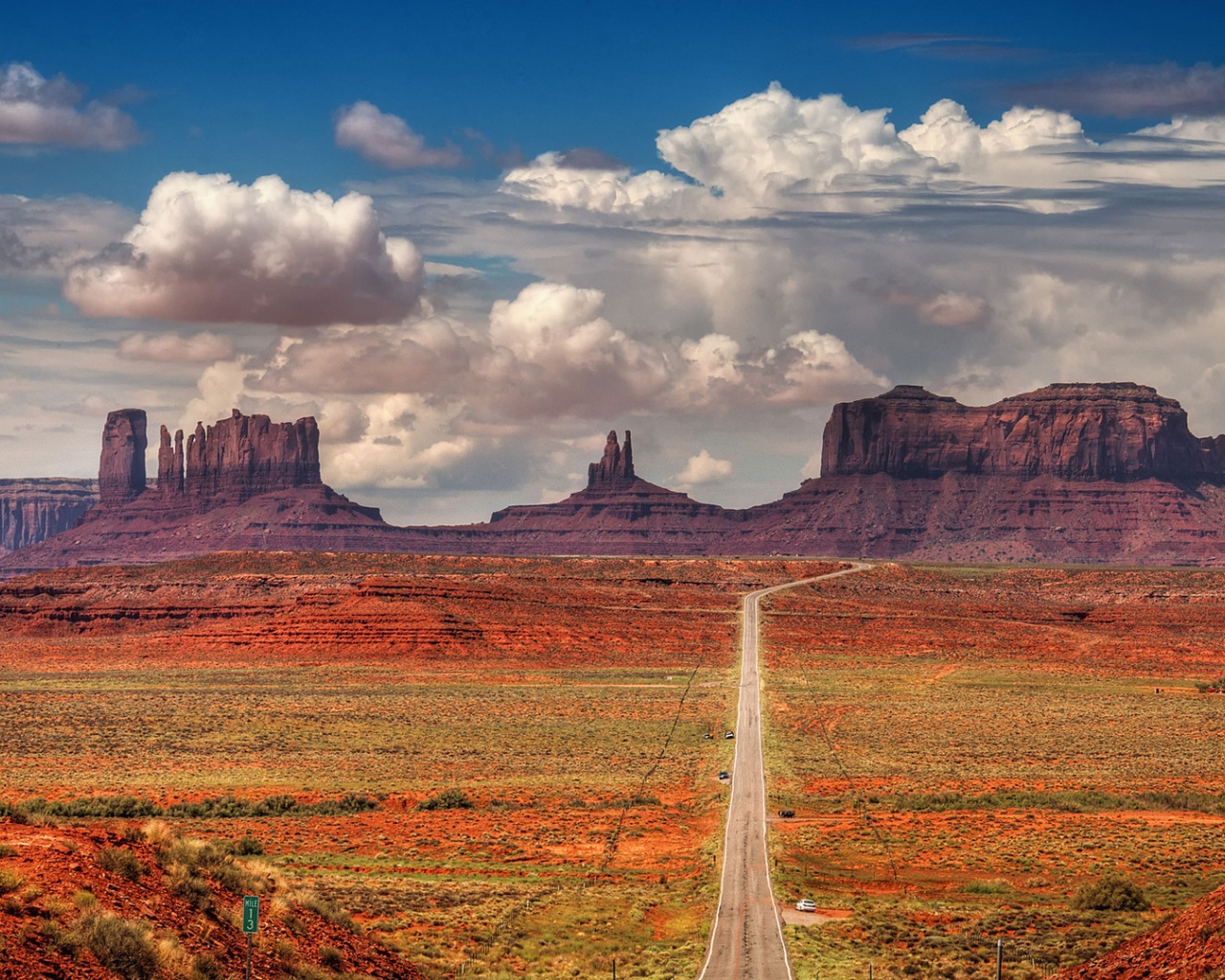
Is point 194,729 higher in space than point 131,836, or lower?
lower

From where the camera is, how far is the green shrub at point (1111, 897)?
34656 millimetres

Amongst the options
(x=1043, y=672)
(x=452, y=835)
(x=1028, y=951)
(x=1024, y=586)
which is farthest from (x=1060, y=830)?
(x=1024, y=586)

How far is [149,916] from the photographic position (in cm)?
2034

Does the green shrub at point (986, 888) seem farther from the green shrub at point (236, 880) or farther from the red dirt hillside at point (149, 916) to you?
the green shrub at point (236, 880)

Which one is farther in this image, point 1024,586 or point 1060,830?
point 1024,586

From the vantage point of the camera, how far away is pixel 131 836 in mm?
23578

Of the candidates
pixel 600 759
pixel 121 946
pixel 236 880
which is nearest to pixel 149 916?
pixel 121 946

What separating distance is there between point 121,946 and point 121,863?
9.96 ft

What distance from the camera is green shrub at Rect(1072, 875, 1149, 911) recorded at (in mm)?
34656

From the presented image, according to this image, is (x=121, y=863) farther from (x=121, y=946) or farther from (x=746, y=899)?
(x=746, y=899)

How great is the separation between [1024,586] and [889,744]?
391ft

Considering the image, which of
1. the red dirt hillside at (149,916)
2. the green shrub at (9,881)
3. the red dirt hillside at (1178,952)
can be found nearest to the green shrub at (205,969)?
the red dirt hillside at (149,916)

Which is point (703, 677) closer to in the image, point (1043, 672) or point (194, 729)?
point (1043, 672)

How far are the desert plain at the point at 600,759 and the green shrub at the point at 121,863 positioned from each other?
285 mm
